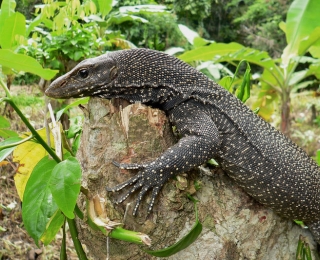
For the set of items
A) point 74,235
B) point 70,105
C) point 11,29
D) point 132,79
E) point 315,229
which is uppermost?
point 11,29

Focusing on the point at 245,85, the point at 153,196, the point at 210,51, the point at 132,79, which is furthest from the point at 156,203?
the point at 210,51

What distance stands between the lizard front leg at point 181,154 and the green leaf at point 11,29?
1.04 metres

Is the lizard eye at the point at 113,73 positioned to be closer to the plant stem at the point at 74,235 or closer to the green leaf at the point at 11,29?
the green leaf at the point at 11,29

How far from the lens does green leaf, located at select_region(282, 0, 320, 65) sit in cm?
305

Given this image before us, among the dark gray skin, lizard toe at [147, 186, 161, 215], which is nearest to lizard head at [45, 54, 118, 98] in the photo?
the dark gray skin

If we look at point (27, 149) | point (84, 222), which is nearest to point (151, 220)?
point (84, 222)

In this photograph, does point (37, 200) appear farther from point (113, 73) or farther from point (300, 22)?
point (300, 22)

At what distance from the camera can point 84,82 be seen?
204cm

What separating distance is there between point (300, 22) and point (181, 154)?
1.96 meters

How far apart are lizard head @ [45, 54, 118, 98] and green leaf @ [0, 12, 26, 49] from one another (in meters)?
0.40

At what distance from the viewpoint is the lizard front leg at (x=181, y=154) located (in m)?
1.81

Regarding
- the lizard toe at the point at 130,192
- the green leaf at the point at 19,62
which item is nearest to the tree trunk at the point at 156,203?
the lizard toe at the point at 130,192

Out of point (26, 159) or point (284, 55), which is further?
point (284, 55)

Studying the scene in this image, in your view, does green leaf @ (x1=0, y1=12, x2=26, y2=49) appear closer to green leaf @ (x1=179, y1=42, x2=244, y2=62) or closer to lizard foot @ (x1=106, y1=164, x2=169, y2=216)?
lizard foot @ (x1=106, y1=164, x2=169, y2=216)
